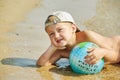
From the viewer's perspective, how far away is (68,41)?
16.8 ft

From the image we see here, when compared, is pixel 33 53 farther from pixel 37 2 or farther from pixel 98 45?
pixel 37 2

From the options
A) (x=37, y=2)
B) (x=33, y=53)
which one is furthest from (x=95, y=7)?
(x=33, y=53)

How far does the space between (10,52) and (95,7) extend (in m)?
4.10

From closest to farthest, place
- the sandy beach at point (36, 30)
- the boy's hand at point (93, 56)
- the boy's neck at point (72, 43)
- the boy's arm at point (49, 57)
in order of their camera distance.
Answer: the boy's hand at point (93, 56) < the sandy beach at point (36, 30) < the boy's neck at point (72, 43) < the boy's arm at point (49, 57)

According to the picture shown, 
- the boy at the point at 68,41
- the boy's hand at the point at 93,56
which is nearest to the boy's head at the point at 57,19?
the boy at the point at 68,41

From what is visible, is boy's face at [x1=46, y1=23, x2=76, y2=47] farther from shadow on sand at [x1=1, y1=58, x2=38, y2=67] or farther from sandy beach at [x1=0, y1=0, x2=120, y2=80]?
shadow on sand at [x1=1, y1=58, x2=38, y2=67]

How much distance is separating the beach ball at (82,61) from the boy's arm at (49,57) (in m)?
0.44

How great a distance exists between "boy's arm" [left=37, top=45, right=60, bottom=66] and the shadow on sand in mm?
137

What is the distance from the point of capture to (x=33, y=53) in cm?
588

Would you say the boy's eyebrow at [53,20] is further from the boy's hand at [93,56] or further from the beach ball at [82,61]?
the boy's hand at [93,56]

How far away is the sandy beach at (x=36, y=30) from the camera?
5012mm

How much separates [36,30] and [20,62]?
179cm

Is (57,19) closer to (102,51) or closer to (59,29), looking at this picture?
(59,29)

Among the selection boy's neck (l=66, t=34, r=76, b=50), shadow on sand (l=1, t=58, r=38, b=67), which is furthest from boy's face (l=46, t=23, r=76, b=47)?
shadow on sand (l=1, t=58, r=38, b=67)
